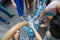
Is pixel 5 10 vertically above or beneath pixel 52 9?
above

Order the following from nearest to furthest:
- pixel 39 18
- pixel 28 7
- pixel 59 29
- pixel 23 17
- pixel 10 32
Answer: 1. pixel 10 32
2. pixel 59 29
3. pixel 39 18
4. pixel 28 7
5. pixel 23 17

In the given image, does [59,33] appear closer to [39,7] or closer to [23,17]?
[39,7]

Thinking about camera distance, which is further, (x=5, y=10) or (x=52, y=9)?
(x=5, y=10)

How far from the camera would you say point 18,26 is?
2.10ft

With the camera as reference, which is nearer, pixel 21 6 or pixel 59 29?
pixel 59 29

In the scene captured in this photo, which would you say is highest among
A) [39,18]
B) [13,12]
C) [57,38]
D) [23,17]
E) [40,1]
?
[13,12]

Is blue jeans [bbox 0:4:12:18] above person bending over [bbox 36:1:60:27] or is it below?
above

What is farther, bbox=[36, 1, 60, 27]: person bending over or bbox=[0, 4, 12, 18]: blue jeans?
bbox=[0, 4, 12, 18]: blue jeans

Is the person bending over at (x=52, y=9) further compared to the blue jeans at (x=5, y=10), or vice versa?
the blue jeans at (x=5, y=10)

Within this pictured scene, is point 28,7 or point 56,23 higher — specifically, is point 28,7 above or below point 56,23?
above

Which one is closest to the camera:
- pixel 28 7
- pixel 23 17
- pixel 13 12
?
pixel 28 7

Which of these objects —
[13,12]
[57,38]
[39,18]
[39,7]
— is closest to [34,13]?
[39,7]

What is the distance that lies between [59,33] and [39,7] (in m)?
0.54

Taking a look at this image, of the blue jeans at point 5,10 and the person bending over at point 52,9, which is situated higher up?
the blue jeans at point 5,10
